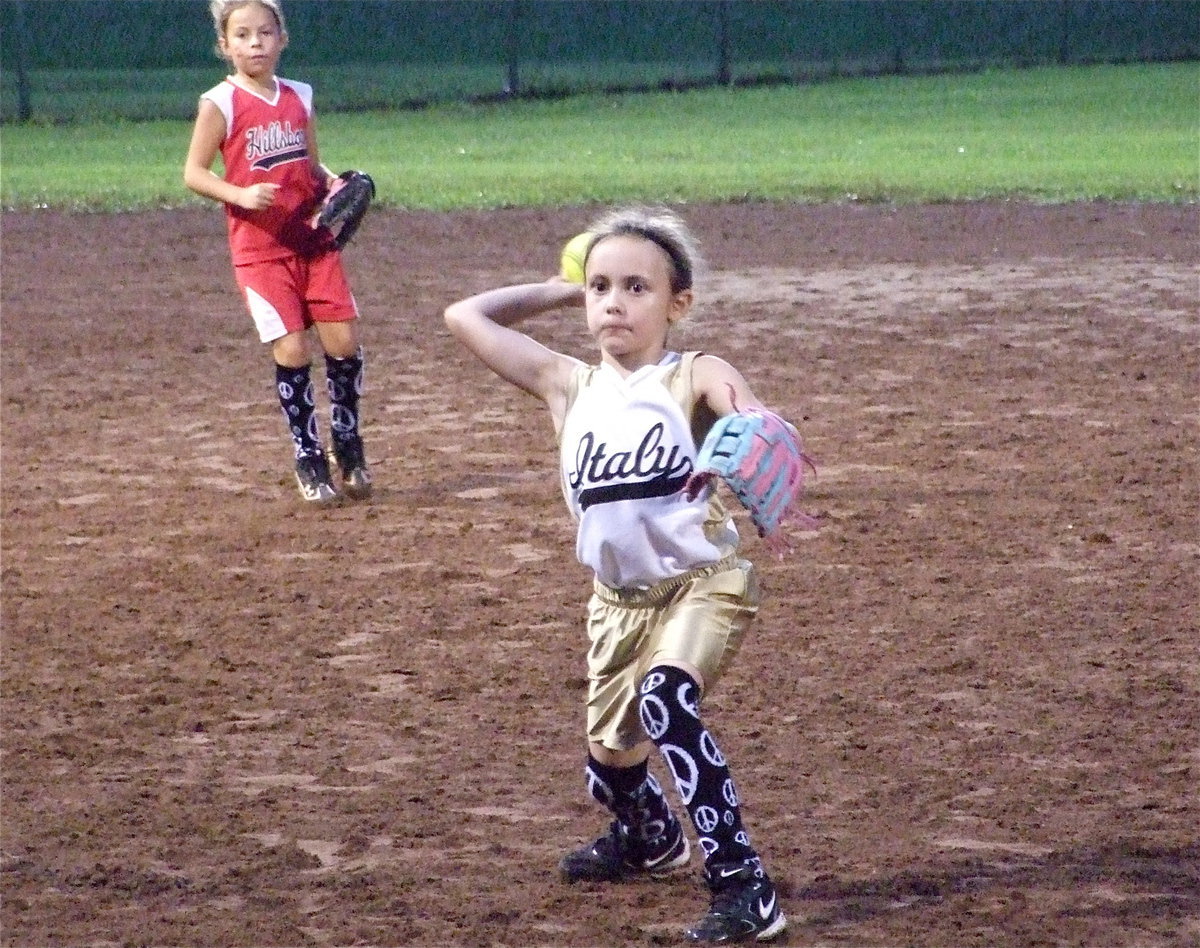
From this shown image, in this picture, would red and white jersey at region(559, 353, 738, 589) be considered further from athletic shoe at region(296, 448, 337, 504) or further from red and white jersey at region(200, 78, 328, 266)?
red and white jersey at region(200, 78, 328, 266)

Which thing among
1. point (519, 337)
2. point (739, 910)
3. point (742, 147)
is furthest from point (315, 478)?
point (742, 147)

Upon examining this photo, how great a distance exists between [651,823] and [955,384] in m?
5.50

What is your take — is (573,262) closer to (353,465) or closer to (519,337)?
(519,337)

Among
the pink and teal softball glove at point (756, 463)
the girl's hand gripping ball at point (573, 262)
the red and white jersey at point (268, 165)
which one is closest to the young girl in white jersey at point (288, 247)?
the red and white jersey at point (268, 165)

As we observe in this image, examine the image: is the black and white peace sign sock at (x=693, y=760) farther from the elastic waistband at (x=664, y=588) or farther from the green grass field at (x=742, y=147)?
the green grass field at (x=742, y=147)

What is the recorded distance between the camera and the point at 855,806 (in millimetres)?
4430

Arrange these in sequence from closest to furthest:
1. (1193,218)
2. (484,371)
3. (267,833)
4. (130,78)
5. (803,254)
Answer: (267,833)
(484,371)
(803,254)
(1193,218)
(130,78)

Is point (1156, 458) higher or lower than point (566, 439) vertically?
lower

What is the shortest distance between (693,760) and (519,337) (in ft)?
3.20

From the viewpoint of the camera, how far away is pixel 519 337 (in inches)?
161

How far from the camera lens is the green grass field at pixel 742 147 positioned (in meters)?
16.8

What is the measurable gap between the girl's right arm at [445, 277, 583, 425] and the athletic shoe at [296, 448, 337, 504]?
332 centimetres

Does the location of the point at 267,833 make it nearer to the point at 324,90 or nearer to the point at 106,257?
the point at 106,257

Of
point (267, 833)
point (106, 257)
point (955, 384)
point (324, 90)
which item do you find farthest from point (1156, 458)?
point (324, 90)
